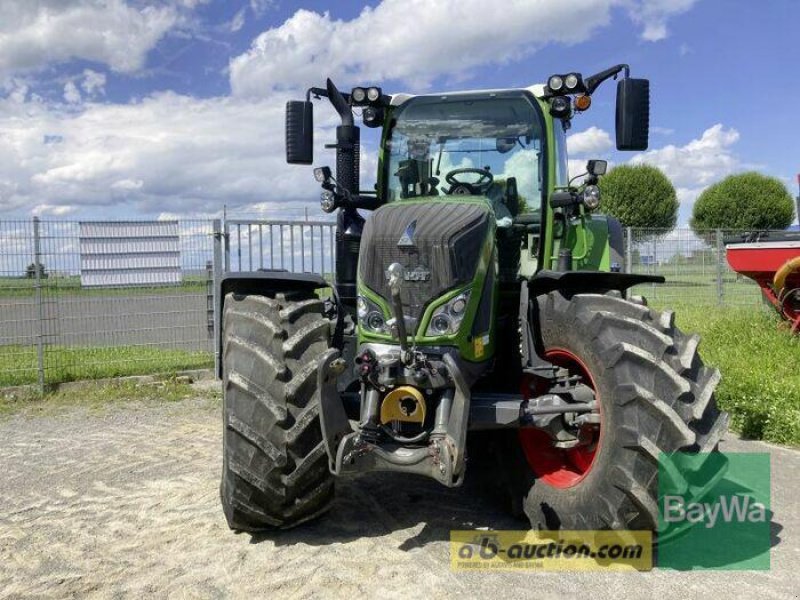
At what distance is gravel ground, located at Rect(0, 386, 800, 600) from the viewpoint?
342 centimetres

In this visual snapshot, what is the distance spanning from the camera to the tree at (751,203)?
3334 cm

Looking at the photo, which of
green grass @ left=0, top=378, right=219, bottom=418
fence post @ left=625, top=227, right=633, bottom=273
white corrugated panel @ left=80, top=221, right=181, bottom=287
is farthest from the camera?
fence post @ left=625, top=227, right=633, bottom=273

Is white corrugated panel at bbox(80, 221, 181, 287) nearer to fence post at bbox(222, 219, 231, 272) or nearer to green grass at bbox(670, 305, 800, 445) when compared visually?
fence post at bbox(222, 219, 231, 272)

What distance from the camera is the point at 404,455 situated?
3539 mm

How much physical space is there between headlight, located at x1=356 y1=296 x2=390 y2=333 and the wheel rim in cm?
92

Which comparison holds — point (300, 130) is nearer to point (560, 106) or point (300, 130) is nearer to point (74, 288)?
point (560, 106)

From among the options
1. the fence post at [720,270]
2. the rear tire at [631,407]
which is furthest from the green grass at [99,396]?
the fence post at [720,270]

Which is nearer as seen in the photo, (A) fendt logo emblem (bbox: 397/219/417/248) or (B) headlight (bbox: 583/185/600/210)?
(A) fendt logo emblem (bbox: 397/219/417/248)

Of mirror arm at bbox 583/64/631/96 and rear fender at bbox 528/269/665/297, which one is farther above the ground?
mirror arm at bbox 583/64/631/96

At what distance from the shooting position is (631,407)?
3404mm

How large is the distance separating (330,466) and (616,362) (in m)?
1.47

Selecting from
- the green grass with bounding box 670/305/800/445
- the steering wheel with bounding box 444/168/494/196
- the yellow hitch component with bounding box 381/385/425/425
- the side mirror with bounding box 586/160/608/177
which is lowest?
the green grass with bounding box 670/305/800/445

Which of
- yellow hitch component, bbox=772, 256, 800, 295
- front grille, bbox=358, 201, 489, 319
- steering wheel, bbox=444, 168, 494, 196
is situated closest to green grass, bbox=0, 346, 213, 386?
steering wheel, bbox=444, 168, 494, 196

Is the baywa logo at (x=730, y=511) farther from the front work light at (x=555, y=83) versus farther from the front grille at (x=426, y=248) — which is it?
the front work light at (x=555, y=83)
